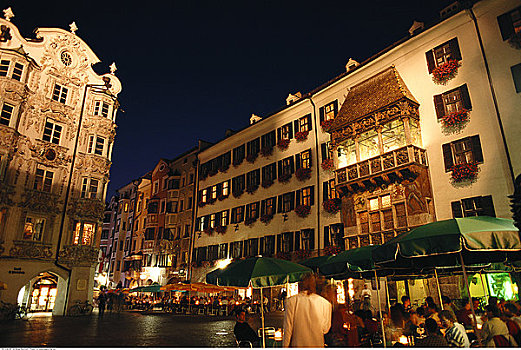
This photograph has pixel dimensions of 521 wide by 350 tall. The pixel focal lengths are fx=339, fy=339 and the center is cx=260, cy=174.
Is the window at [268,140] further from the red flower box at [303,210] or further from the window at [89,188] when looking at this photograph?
the window at [89,188]

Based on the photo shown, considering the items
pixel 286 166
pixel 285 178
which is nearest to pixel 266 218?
pixel 285 178

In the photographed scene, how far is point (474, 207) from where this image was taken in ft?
57.5

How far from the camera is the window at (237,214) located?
1317 inches

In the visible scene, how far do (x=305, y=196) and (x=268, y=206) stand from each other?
462 cm

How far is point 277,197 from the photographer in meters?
29.9

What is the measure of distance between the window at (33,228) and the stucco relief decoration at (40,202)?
0.81 m

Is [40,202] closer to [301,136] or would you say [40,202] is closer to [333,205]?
[301,136]

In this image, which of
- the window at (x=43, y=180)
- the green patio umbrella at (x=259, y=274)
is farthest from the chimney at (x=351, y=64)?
the window at (x=43, y=180)

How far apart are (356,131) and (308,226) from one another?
8.13 m

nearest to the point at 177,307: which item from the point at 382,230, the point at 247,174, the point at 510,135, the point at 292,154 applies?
Result: the point at 247,174

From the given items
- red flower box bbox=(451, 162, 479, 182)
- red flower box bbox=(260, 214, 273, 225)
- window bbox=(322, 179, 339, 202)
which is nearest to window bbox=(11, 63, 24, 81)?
red flower box bbox=(260, 214, 273, 225)

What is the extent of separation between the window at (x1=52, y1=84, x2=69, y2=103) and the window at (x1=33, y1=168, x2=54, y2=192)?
21.9 ft

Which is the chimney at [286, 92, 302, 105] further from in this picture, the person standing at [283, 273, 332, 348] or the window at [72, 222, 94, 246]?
the person standing at [283, 273, 332, 348]

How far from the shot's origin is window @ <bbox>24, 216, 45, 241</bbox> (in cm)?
2609
